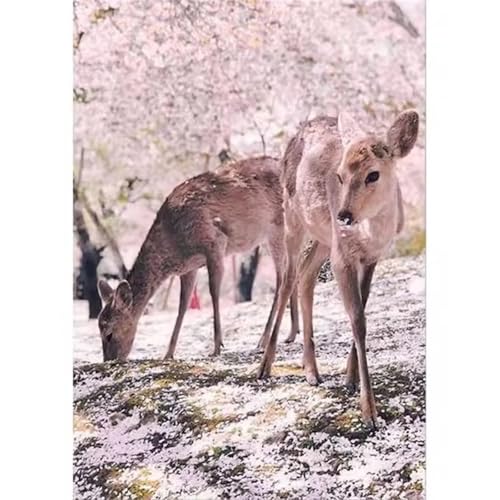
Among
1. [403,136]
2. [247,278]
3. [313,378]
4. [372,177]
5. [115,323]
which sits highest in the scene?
[403,136]

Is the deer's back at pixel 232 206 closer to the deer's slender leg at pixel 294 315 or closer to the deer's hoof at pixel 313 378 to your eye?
the deer's slender leg at pixel 294 315

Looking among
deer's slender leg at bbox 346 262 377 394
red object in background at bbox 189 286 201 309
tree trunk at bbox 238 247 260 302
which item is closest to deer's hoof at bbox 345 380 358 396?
deer's slender leg at bbox 346 262 377 394

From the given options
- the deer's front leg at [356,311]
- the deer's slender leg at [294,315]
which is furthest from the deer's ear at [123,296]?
the deer's front leg at [356,311]

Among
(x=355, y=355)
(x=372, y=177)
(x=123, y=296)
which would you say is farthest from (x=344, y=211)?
(x=123, y=296)

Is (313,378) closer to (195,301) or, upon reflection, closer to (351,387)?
(351,387)

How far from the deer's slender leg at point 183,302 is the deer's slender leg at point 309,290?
30 centimetres

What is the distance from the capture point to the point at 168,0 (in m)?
2.34

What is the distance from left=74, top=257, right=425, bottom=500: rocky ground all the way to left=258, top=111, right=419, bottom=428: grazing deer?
0.03m

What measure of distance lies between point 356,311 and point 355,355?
0.40 feet

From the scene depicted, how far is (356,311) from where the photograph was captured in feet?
7.73
